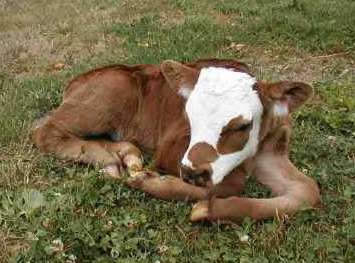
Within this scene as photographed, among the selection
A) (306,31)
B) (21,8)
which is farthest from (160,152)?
(21,8)

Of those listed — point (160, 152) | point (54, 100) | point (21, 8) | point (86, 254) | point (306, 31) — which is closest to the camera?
point (86, 254)

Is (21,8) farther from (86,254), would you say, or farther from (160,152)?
(86,254)

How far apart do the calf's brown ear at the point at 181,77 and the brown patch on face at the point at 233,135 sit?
20.1 inches

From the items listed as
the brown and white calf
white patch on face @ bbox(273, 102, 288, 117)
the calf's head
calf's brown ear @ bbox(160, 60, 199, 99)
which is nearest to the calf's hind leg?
the brown and white calf

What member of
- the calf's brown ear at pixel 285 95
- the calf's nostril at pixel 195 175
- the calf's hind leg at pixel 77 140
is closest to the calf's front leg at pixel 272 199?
the calf's nostril at pixel 195 175

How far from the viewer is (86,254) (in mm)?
4453

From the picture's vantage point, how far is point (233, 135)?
493 centimetres

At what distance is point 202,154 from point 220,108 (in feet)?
1.11

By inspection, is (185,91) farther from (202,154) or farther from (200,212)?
(200,212)

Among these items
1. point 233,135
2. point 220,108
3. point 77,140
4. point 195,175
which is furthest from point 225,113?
point 77,140

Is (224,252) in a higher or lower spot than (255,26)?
higher

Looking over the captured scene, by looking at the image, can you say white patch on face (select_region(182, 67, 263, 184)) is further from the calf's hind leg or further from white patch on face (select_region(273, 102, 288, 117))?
the calf's hind leg

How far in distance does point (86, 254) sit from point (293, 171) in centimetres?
178

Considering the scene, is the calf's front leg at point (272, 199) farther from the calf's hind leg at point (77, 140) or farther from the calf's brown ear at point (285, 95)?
the calf's hind leg at point (77, 140)
